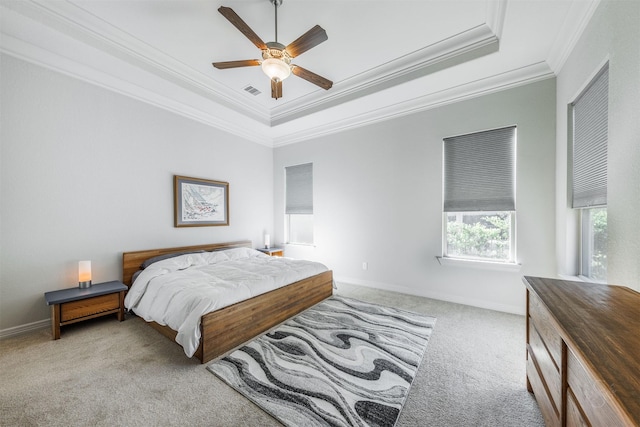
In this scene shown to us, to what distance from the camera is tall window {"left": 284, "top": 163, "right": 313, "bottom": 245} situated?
16.4 ft

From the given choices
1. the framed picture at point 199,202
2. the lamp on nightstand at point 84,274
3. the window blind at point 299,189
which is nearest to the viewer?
the lamp on nightstand at point 84,274

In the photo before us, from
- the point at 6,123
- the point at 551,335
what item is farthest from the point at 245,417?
the point at 6,123

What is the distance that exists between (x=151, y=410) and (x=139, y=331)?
1.35 metres

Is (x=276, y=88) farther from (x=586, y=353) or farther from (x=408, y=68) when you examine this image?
(x=586, y=353)

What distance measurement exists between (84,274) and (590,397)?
4.01 meters

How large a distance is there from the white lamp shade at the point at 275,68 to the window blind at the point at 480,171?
8.10 feet

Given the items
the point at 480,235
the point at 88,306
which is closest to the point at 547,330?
the point at 480,235

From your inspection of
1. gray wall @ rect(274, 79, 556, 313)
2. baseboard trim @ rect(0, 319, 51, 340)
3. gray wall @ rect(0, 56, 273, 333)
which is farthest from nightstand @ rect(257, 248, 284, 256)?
baseboard trim @ rect(0, 319, 51, 340)

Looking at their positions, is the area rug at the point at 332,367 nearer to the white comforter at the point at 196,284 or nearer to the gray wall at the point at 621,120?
the white comforter at the point at 196,284

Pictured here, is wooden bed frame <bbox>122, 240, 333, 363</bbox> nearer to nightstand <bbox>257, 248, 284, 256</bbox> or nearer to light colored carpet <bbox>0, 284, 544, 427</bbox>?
light colored carpet <bbox>0, 284, 544, 427</bbox>

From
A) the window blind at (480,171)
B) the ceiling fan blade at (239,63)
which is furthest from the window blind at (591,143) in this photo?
the ceiling fan blade at (239,63)

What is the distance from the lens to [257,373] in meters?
1.91

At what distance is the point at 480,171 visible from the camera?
3213 millimetres

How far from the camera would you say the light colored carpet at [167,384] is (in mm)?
1510
